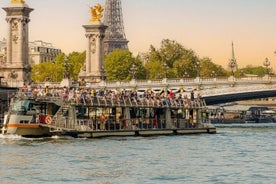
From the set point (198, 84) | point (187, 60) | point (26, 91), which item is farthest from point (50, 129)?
point (187, 60)

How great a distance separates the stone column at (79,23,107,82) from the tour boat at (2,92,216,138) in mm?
46079

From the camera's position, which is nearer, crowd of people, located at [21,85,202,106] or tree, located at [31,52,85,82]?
crowd of people, located at [21,85,202,106]

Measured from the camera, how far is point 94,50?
375 ft

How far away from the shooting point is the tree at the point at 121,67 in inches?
5148

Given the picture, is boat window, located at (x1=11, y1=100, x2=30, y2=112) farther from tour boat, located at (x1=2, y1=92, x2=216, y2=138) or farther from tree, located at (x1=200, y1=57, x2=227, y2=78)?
tree, located at (x1=200, y1=57, x2=227, y2=78)

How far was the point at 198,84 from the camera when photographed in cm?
10219

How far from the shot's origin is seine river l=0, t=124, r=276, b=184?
36625 millimetres

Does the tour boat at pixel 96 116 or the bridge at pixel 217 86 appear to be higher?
the bridge at pixel 217 86

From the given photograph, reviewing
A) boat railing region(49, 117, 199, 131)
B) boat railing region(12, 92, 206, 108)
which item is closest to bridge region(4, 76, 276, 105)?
boat railing region(12, 92, 206, 108)

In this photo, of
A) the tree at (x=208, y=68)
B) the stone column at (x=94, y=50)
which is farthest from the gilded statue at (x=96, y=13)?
the tree at (x=208, y=68)

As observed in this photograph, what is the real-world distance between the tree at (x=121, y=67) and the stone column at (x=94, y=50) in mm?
15613

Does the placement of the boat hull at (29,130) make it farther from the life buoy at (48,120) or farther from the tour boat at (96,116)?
the life buoy at (48,120)

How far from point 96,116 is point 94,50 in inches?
2167

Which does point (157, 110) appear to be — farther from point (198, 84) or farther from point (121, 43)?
point (121, 43)
